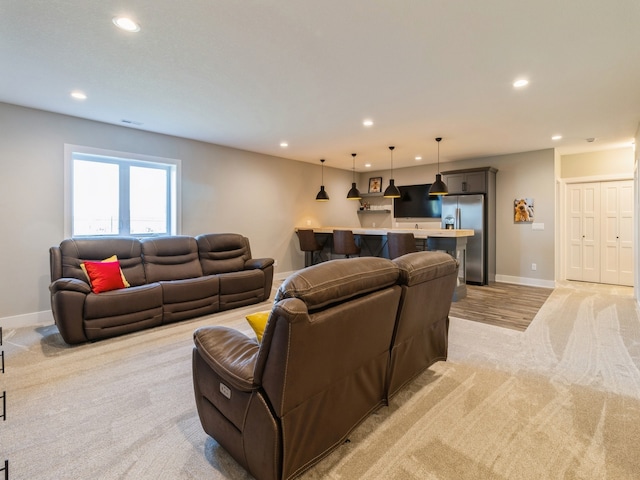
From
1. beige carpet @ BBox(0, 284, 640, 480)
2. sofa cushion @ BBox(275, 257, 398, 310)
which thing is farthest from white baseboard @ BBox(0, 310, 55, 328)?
sofa cushion @ BBox(275, 257, 398, 310)

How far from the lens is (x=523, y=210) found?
6.02 metres

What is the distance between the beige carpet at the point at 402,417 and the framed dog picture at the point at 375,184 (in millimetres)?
5495

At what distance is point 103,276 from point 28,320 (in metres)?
1.30

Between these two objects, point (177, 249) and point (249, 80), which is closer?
point (249, 80)

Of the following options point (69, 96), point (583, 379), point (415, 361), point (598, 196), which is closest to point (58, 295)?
point (69, 96)

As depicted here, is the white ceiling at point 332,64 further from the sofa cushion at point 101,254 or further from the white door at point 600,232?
the white door at point 600,232

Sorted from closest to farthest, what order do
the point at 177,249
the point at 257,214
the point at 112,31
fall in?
1. the point at 112,31
2. the point at 177,249
3. the point at 257,214

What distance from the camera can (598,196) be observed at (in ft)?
19.9

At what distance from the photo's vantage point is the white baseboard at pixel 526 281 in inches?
229

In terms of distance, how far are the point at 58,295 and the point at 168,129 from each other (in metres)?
2.70

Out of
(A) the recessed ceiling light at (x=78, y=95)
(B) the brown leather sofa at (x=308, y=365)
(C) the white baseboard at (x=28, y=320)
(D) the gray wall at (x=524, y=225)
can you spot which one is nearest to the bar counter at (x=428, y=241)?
(D) the gray wall at (x=524, y=225)

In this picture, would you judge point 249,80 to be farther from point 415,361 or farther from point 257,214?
point 257,214

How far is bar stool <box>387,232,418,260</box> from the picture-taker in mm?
4910

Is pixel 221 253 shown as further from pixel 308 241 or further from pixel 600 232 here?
pixel 600 232
